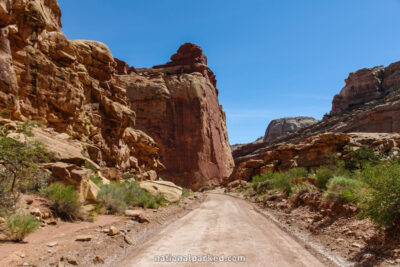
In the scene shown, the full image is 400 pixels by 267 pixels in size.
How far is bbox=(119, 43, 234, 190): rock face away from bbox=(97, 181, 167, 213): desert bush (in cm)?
3585

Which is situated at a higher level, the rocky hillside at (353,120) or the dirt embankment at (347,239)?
the rocky hillside at (353,120)

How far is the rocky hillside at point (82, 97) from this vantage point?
1323 cm

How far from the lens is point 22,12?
1365 cm

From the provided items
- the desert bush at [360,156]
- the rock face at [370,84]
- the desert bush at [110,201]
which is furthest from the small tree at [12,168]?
the rock face at [370,84]

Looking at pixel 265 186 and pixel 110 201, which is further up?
pixel 110 201

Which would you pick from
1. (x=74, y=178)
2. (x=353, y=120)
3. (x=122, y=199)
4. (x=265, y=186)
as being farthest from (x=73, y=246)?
(x=353, y=120)

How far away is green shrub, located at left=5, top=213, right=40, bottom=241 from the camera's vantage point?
198 inches

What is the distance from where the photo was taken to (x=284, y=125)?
372ft

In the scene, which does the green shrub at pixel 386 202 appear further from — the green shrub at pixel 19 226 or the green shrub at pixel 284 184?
the green shrub at pixel 284 184

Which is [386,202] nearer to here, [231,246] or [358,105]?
[231,246]

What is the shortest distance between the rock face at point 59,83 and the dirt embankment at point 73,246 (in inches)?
161

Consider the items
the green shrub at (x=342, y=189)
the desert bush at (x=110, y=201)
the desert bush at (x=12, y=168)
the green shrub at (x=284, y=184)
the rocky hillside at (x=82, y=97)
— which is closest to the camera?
the desert bush at (x=12, y=168)

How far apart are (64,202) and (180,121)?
45.0 m

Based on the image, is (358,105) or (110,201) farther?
(358,105)
